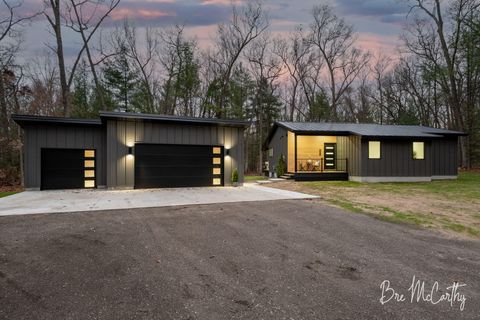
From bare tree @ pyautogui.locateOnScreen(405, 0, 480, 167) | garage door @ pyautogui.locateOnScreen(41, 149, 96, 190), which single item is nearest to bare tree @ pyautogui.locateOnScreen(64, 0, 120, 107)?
garage door @ pyautogui.locateOnScreen(41, 149, 96, 190)

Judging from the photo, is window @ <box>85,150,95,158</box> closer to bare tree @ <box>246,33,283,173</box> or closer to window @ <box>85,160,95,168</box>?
window @ <box>85,160,95,168</box>

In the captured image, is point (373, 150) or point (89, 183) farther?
point (373, 150)

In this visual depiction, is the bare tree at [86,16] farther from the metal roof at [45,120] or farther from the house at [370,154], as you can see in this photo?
the house at [370,154]

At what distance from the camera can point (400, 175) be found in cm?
1476

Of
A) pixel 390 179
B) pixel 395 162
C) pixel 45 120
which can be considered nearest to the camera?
pixel 45 120

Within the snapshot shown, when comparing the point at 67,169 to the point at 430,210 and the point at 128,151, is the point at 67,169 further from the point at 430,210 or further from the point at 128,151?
the point at 430,210

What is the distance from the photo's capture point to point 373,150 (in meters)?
14.7

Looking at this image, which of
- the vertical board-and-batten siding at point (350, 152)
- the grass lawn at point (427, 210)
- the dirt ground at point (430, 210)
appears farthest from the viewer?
the vertical board-and-batten siding at point (350, 152)

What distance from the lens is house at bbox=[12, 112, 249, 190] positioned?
438 inches

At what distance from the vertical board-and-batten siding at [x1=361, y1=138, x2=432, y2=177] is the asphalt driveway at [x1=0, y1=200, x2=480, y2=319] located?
32.3 ft

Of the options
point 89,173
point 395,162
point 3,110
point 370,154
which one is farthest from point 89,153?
point 395,162

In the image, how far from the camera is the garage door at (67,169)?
11344mm

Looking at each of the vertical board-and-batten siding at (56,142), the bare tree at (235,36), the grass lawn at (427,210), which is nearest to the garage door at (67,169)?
the vertical board-and-batten siding at (56,142)

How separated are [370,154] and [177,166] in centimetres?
1065
